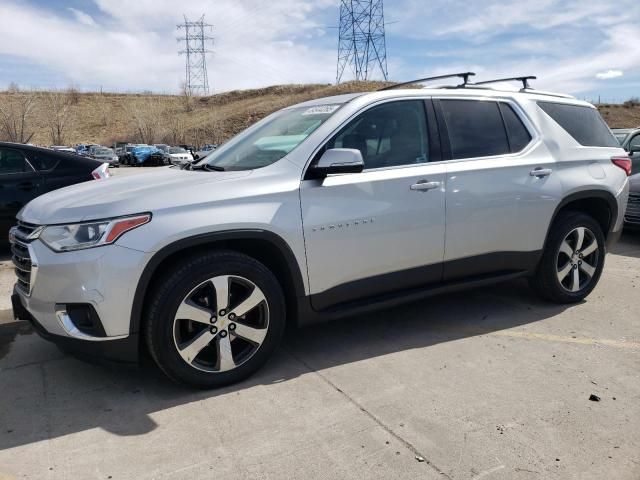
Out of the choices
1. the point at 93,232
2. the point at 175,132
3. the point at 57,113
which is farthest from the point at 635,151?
the point at 57,113

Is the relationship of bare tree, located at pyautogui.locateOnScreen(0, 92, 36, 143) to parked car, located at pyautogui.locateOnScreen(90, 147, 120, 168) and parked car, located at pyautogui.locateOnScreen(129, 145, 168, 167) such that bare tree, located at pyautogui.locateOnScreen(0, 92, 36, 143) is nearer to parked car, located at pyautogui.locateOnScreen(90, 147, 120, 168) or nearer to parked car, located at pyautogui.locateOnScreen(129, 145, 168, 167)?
parked car, located at pyautogui.locateOnScreen(90, 147, 120, 168)

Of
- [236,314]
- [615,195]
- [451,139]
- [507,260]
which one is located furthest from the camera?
[615,195]

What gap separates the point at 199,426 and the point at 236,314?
67cm

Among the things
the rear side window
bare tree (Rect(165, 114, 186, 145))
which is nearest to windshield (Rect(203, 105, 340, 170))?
the rear side window

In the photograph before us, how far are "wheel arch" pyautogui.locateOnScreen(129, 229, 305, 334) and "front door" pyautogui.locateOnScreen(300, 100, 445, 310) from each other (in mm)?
129

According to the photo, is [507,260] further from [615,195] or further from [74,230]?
[74,230]

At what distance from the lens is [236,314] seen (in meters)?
3.27

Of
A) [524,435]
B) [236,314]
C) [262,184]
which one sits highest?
[262,184]

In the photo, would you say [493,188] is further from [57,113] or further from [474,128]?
[57,113]

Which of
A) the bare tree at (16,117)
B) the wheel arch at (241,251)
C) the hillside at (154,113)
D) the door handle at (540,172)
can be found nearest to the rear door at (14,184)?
the wheel arch at (241,251)

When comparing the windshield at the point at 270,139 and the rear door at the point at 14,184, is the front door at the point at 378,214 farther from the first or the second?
the rear door at the point at 14,184

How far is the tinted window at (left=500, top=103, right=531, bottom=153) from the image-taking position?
4.39 m

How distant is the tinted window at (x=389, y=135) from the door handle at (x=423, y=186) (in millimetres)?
180

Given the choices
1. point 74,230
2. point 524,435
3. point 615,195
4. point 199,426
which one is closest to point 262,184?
point 74,230
